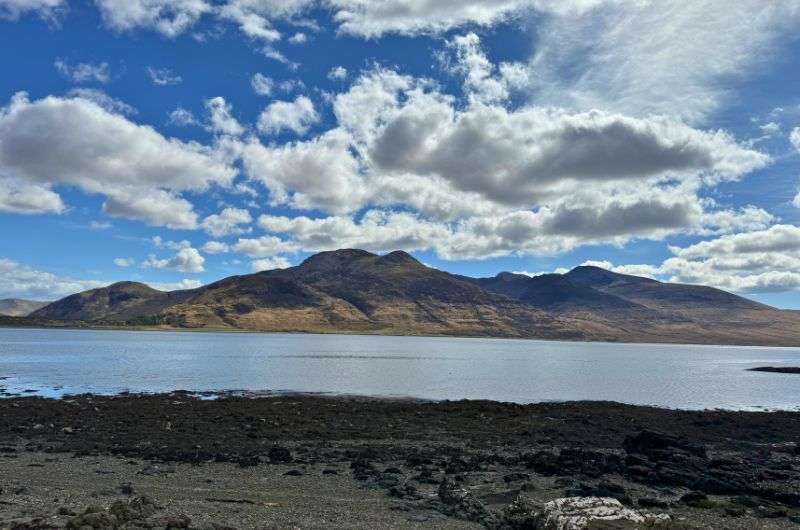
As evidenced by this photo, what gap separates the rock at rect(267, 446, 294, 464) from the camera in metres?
29.2

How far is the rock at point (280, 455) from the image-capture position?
2919 cm

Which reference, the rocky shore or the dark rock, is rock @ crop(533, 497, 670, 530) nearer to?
the rocky shore

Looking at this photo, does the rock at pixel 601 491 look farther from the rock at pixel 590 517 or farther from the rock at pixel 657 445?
the rock at pixel 657 445

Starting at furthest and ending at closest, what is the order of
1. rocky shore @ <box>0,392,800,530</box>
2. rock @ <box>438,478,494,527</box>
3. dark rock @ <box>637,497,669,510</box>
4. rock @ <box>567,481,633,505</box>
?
rock @ <box>567,481,633,505</box>, dark rock @ <box>637,497,669,510</box>, rock @ <box>438,478,494,527</box>, rocky shore @ <box>0,392,800,530</box>

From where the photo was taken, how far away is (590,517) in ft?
54.0

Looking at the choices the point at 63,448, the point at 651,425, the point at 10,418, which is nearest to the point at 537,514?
the point at 63,448

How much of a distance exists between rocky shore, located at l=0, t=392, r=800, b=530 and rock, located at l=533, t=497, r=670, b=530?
0.21 ft

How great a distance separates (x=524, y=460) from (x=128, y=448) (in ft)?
65.1

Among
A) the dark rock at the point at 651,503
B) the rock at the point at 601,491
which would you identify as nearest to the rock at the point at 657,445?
the rock at the point at 601,491

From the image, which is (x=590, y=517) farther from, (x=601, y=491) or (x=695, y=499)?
(x=695, y=499)

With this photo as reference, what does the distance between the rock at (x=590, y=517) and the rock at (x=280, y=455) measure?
49.8ft

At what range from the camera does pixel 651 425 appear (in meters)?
46.7

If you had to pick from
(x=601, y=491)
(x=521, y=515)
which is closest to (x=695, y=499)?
(x=601, y=491)

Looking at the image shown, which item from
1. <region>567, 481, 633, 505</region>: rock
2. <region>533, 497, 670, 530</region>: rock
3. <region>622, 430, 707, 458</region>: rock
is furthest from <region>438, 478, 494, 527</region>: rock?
<region>622, 430, 707, 458</region>: rock
